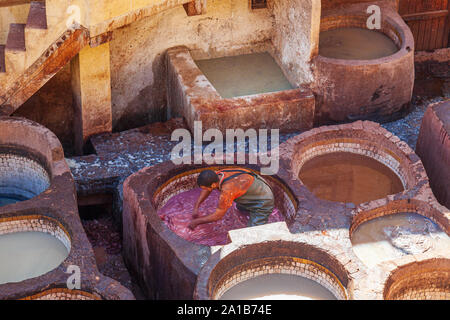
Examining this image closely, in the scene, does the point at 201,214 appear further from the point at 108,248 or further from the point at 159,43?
the point at 159,43

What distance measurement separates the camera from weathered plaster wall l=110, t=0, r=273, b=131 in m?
12.4

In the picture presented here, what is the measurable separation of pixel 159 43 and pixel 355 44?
3.28m

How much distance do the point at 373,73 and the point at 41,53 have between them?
503cm

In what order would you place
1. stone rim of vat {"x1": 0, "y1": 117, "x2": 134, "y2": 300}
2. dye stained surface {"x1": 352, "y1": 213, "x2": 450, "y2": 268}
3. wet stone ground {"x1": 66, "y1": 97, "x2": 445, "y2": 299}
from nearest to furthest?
stone rim of vat {"x1": 0, "y1": 117, "x2": 134, "y2": 300} → dye stained surface {"x1": 352, "y1": 213, "x2": 450, "y2": 268} → wet stone ground {"x1": 66, "y1": 97, "x2": 445, "y2": 299}

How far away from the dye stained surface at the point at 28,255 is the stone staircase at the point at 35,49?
2267 millimetres

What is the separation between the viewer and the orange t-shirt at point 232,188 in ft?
30.8

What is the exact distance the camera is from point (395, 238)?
946 cm

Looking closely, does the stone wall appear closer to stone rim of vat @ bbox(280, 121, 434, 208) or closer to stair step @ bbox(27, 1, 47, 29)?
stone rim of vat @ bbox(280, 121, 434, 208)

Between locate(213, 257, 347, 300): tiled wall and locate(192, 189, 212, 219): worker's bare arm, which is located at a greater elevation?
locate(192, 189, 212, 219): worker's bare arm

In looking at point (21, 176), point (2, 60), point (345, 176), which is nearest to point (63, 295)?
point (21, 176)

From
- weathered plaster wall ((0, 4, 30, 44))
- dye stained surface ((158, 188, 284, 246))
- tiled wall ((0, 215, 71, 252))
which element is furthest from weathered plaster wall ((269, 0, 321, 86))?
tiled wall ((0, 215, 71, 252))

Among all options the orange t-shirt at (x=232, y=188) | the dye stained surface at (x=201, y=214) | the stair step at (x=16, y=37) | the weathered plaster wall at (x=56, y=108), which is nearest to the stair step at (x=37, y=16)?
the stair step at (x=16, y=37)

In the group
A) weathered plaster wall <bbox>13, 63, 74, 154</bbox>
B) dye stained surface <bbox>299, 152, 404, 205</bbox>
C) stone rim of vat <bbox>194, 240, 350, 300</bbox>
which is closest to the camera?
stone rim of vat <bbox>194, 240, 350, 300</bbox>

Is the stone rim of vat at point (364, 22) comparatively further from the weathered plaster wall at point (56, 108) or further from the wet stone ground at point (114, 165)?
the weathered plaster wall at point (56, 108)
